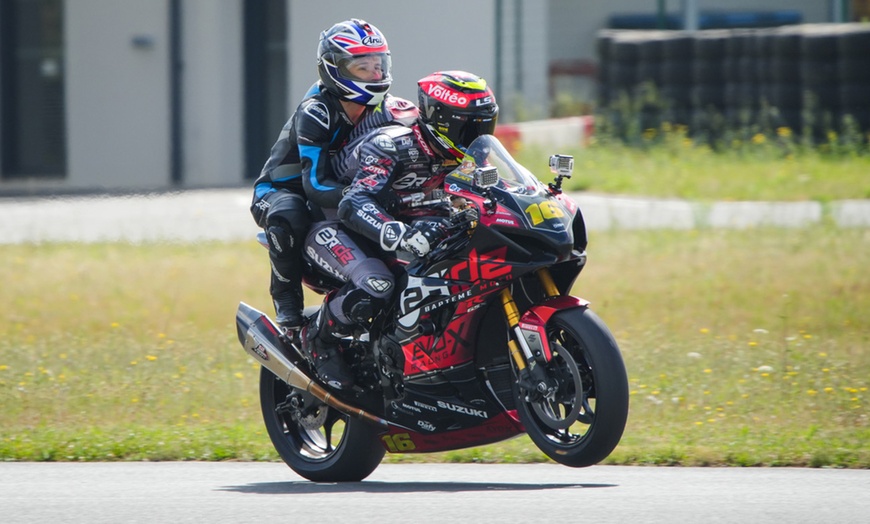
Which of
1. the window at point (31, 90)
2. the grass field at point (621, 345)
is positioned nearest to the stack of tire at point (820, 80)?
the grass field at point (621, 345)

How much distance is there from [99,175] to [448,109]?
15.4 metres

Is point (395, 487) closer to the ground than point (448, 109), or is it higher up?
closer to the ground

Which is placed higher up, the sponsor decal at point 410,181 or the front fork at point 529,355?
the sponsor decal at point 410,181

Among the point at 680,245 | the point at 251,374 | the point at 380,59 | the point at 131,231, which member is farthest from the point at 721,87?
the point at 380,59

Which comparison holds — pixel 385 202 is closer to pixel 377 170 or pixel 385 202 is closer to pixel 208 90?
pixel 377 170

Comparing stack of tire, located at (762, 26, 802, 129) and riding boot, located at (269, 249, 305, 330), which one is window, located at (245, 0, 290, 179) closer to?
stack of tire, located at (762, 26, 802, 129)

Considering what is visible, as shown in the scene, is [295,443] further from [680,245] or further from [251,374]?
[680,245]

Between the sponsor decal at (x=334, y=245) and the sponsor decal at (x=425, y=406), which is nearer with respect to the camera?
the sponsor decal at (x=425, y=406)

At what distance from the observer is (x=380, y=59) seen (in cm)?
642

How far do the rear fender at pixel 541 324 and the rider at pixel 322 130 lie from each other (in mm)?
1103

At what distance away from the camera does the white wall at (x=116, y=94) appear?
2034 cm

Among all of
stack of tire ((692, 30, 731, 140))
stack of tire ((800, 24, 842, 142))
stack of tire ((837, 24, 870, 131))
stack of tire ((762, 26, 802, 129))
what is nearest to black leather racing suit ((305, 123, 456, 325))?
stack of tire ((837, 24, 870, 131))

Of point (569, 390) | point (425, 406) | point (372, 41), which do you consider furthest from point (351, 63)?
point (569, 390)

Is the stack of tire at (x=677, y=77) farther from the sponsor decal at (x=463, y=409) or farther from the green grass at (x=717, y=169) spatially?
the sponsor decal at (x=463, y=409)
